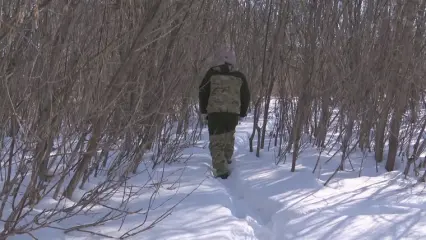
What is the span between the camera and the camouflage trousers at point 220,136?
565cm

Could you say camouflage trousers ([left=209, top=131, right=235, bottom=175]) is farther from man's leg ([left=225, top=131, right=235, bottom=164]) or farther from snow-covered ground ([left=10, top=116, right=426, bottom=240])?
snow-covered ground ([left=10, top=116, right=426, bottom=240])

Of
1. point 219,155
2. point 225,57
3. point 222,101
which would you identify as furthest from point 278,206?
point 225,57

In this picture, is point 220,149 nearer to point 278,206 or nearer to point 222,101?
point 222,101

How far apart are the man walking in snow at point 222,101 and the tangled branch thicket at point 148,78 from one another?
0.24m

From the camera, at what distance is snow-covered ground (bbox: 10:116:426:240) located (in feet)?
11.5

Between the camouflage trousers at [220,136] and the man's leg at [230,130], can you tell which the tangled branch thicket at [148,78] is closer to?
the camouflage trousers at [220,136]

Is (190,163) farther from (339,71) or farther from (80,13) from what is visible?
(80,13)

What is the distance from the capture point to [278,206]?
4.38 meters

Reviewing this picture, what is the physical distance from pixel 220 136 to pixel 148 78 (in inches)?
68.7

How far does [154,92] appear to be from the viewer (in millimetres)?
4367

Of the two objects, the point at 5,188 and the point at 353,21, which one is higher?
the point at 353,21

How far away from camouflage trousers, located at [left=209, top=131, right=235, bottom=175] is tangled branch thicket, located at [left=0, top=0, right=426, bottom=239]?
1.35 feet

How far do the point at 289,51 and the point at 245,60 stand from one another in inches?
121

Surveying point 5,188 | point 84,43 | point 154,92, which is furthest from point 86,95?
point 154,92
